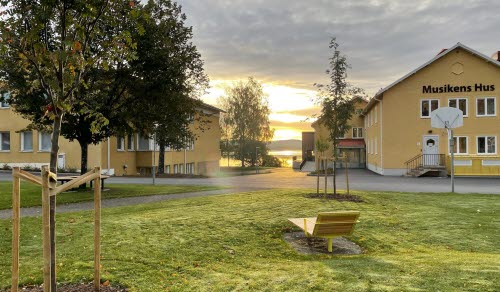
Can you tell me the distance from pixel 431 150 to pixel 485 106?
5.81m

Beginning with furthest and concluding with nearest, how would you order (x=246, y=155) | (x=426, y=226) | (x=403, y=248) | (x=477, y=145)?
(x=246, y=155) → (x=477, y=145) → (x=426, y=226) → (x=403, y=248)

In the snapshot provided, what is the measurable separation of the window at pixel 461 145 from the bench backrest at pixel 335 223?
97.7ft

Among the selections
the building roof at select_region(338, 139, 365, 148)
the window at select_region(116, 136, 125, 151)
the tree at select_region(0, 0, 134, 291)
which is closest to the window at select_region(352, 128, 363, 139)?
the building roof at select_region(338, 139, 365, 148)

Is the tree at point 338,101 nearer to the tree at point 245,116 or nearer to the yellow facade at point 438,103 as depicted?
the yellow facade at point 438,103

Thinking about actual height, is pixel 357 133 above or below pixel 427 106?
below

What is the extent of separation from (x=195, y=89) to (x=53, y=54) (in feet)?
102

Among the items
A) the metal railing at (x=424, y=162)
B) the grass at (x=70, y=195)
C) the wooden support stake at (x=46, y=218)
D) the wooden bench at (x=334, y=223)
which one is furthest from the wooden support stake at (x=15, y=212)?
the metal railing at (x=424, y=162)

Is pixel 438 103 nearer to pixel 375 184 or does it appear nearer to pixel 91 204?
pixel 375 184

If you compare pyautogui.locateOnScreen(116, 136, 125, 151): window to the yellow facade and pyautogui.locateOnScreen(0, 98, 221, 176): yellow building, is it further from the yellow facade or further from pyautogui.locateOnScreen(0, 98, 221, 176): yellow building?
the yellow facade

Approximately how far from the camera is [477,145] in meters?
33.9

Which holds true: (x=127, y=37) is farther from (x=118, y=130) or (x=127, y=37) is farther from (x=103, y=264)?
(x=118, y=130)

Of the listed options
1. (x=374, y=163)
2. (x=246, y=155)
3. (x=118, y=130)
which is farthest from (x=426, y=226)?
(x=246, y=155)

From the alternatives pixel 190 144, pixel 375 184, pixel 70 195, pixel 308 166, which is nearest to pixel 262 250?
pixel 70 195

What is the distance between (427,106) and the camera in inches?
1385
